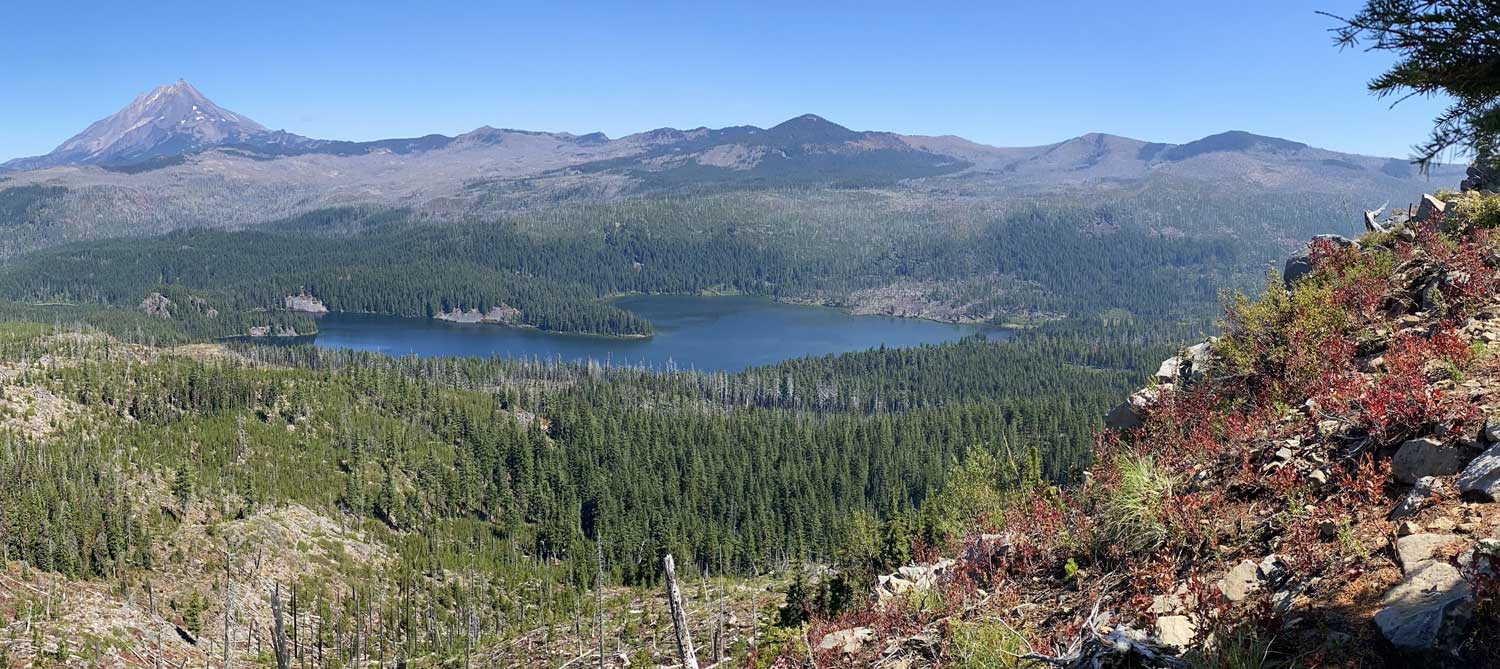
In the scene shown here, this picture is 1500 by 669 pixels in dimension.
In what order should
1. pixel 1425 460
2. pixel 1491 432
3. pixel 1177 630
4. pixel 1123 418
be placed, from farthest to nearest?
pixel 1123 418 → pixel 1425 460 → pixel 1491 432 → pixel 1177 630

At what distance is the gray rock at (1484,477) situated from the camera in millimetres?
10125

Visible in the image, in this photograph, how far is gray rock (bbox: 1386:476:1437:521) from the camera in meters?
10.5

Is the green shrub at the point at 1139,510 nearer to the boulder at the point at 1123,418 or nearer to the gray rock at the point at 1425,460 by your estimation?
the gray rock at the point at 1425,460

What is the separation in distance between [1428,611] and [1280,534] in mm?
3332

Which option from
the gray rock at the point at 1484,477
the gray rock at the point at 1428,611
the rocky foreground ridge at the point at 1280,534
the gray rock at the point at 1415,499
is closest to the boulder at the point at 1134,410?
the rocky foreground ridge at the point at 1280,534

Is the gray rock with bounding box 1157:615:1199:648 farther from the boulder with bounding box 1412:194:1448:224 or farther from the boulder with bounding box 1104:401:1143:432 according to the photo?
the boulder with bounding box 1412:194:1448:224

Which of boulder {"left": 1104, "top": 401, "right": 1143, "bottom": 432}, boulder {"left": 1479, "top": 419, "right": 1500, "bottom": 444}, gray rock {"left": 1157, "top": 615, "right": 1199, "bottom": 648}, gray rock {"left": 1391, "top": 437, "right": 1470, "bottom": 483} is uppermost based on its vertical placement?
boulder {"left": 1479, "top": 419, "right": 1500, "bottom": 444}

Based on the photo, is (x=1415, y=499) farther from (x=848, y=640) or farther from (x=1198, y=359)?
(x=1198, y=359)

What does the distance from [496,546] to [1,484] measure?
49071 mm

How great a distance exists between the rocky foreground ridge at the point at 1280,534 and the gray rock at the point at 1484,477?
24mm

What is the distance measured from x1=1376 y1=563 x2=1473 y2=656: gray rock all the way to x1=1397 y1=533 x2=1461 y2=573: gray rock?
0.83ft

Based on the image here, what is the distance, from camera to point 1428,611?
820 cm

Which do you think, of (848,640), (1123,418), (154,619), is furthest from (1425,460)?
(154,619)

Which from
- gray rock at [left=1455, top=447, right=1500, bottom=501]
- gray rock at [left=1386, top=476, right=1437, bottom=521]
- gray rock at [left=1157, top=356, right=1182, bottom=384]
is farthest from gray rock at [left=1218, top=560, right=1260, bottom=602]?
gray rock at [left=1157, top=356, right=1182, bottom=384]
